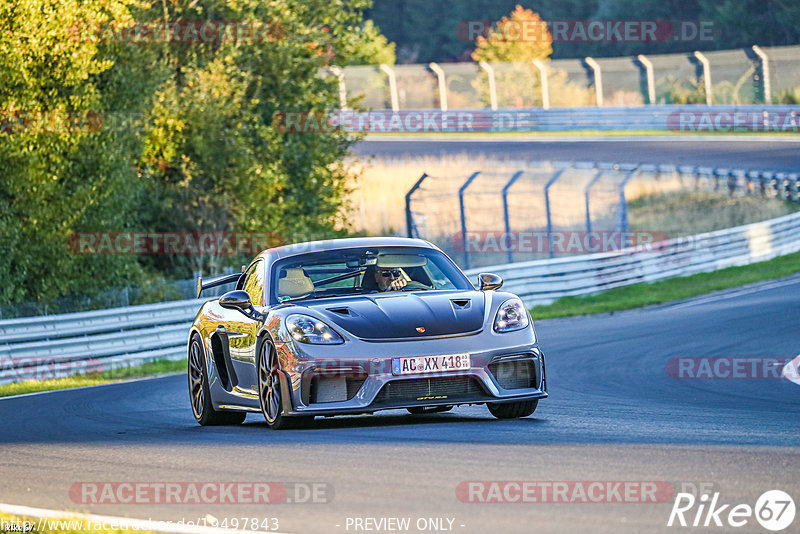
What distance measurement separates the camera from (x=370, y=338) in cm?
855

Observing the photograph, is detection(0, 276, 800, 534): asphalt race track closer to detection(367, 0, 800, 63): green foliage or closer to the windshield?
the windshield

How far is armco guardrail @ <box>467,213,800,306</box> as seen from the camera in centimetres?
2325

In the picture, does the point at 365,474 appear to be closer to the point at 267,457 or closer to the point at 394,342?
the point at 267,457

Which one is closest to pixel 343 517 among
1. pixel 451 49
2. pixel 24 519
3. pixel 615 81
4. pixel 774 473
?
pixel 24 519

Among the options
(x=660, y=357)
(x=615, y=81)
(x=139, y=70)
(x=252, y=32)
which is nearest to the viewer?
(x=660, y=357)

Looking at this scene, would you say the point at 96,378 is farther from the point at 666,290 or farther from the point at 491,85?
the point at 491,85

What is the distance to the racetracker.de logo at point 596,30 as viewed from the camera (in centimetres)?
5994

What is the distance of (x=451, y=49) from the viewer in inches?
3086

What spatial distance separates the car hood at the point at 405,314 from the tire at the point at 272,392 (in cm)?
44

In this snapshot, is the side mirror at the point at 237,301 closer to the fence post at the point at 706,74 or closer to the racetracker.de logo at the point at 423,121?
the racetracker.de logo at the point at 423,121

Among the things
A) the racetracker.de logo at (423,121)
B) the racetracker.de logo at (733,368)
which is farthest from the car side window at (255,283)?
the racetracker.de logo at (423,121)

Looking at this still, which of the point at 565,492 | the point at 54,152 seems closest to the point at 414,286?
the point at 565,492

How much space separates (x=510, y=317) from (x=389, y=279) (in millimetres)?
1131

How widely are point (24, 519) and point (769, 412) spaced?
5.56 metres
